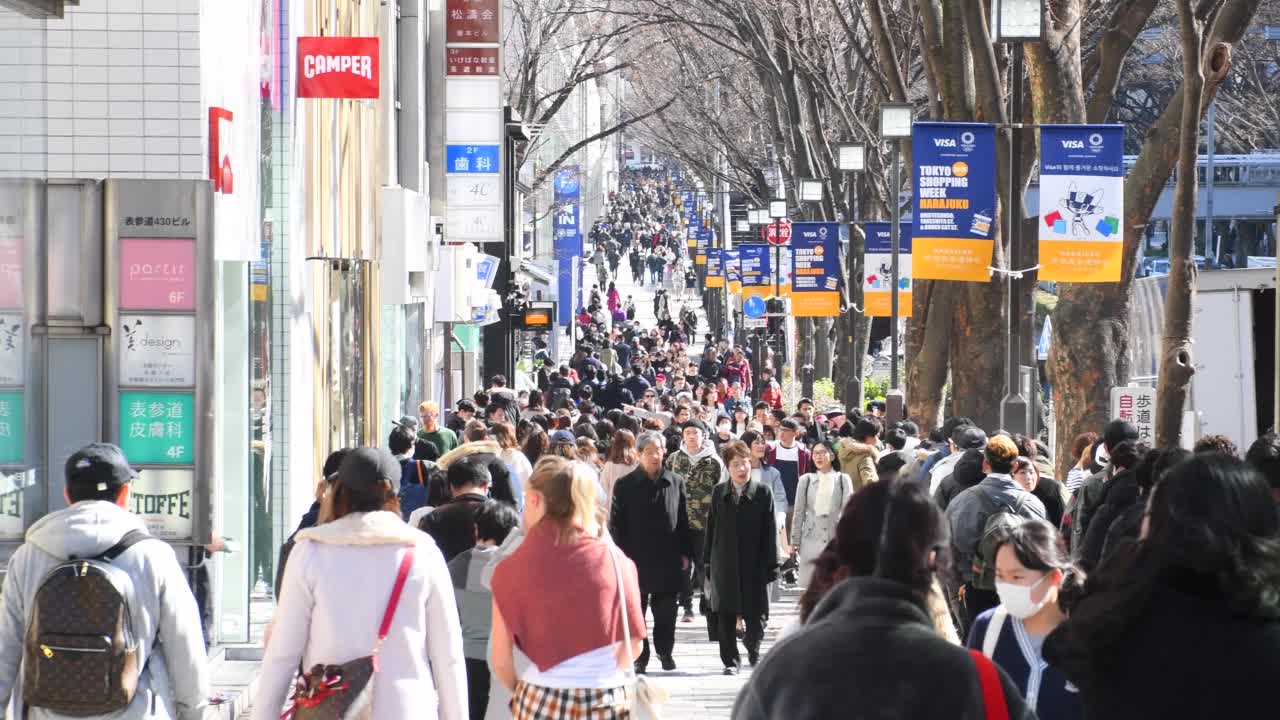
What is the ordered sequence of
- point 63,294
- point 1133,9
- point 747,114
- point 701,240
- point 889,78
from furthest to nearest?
point 701,240 → point 747,114 → point 889,78 → point 1133,9 → point 63,294

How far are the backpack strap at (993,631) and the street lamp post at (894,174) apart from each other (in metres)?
17.4

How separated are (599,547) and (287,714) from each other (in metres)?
1.16

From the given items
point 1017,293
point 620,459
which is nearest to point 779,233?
point 1017,293

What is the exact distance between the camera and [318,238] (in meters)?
17.6

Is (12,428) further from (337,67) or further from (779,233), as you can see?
(779,233)

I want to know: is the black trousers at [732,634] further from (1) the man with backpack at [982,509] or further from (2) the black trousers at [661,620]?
(1) the man with backpack at [982,509]

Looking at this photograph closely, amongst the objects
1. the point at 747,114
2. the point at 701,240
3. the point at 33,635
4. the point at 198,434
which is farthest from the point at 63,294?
the point at 701,240

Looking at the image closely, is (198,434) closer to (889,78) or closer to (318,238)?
(318,238)

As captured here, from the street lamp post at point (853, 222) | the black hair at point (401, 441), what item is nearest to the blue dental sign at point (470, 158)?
the street lamp post at point (853, 222)

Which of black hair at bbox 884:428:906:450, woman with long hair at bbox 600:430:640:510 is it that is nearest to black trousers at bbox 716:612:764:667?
woman with long hair at bbox 600:430:640:510

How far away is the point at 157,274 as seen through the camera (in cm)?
1016

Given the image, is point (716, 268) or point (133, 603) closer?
point (133, 603)

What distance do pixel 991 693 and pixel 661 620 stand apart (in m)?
9.43

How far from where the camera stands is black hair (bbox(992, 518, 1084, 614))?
619 centimetres
